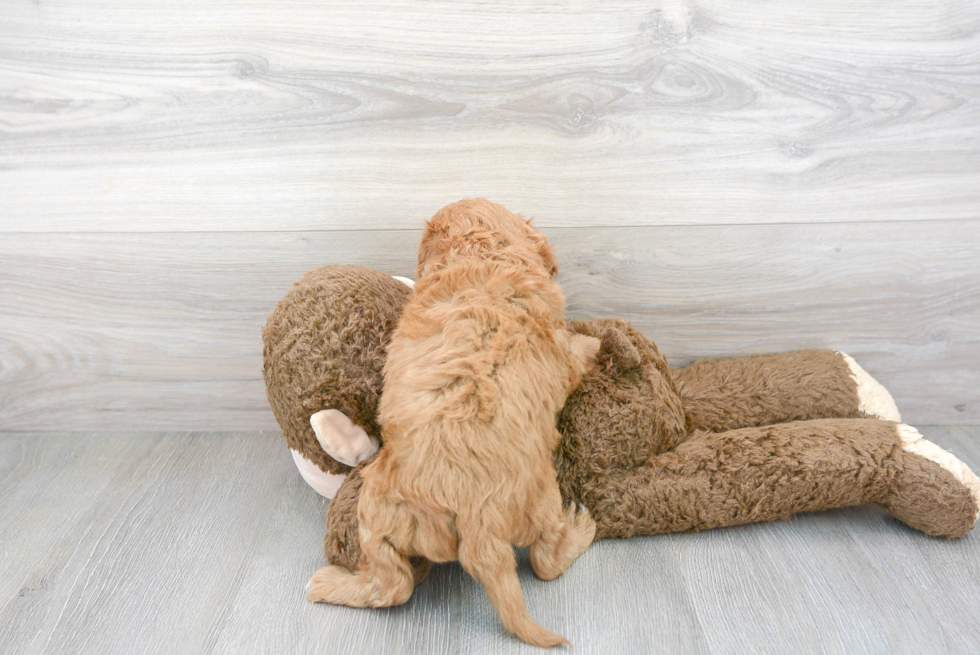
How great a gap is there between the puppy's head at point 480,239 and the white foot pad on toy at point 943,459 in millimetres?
586

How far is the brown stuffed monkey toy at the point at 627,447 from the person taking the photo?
0.92m

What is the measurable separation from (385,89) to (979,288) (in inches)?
43.5

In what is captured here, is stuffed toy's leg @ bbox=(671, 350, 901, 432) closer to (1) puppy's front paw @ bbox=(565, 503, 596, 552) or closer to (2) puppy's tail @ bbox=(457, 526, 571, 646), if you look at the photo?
(1) puppy's front paw @ bbox=(565, 503, 596, 552)

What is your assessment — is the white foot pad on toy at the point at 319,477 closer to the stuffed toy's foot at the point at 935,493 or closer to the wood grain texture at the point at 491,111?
the wood grain texture at the point at 491,111

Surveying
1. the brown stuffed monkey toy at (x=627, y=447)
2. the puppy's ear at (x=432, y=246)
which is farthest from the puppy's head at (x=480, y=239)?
the brown stuffed monkey toy at (x=627, y=447)

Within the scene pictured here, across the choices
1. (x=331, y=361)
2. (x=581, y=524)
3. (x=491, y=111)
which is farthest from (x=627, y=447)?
(x=491, y=111)

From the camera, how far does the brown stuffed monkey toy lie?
0.92 meters

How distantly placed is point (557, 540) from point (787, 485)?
0.35 metres

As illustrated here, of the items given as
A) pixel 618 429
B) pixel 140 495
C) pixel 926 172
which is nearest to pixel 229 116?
pixel 140 495

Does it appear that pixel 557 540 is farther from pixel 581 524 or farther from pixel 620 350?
pixel 620 350

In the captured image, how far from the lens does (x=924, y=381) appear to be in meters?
1.23

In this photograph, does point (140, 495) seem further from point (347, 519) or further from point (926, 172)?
point (926, 172)

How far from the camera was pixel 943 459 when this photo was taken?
947mm

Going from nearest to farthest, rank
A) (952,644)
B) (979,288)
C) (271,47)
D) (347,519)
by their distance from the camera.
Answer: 1. (952,644)
2. (347,519)
3. (271,47)
4. (979,288)
